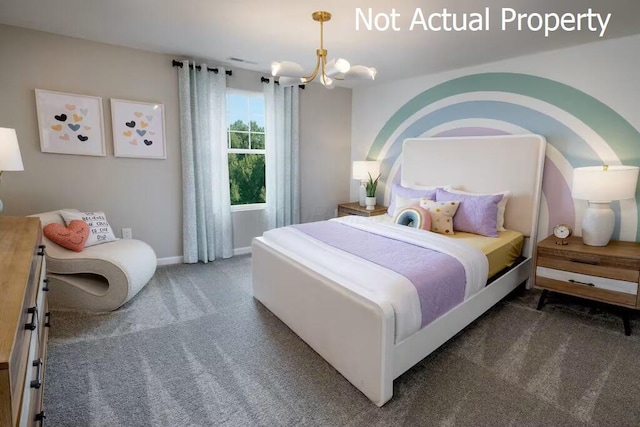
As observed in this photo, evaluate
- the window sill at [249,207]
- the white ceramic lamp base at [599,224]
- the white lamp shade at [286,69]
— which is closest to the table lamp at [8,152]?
the white lamp shade at [286,69]

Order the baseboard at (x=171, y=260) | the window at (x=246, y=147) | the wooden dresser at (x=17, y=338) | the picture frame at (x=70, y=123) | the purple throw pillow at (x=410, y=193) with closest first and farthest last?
the wooden dresser at (x=17, y=338) → the picture frame at (x=70, y=123) → the purple throw pillow at (x=410, y=193) → the baseboard at (x=171, y=260) → the window at (x=246, y=147)

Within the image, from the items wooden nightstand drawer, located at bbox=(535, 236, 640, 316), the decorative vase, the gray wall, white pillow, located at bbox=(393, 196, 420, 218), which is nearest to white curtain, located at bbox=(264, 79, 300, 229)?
the gray wall

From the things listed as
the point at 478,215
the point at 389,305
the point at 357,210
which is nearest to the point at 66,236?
the point at 389,305

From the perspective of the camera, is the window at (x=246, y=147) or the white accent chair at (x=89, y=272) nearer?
the white accent chair at (x=89, y=272)

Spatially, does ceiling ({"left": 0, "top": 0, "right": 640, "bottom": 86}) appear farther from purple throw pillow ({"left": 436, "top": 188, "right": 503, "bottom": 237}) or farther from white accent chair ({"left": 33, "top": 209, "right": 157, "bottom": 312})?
white accent chair ({"left": 33, "top": 209, "right": 157, "bottom": 312})

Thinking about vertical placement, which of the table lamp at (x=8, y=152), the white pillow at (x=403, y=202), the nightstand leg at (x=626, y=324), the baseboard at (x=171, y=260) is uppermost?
the table lamp at (x=8, y=152)

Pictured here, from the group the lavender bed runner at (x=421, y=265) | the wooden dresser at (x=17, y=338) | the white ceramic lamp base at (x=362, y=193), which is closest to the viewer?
the wooden dresser at (x=17, y=338)

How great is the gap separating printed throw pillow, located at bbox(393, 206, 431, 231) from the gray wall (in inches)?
77.4

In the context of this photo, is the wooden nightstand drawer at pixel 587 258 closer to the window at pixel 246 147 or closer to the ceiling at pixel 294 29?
the ceiling at pixel 294 29

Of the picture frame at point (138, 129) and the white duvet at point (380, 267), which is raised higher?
the picture frame at point (138, 129)

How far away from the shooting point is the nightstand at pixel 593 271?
237cm

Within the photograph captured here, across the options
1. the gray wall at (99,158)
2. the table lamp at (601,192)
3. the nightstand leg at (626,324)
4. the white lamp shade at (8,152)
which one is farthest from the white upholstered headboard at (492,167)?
the white lamp shade at (8,152)

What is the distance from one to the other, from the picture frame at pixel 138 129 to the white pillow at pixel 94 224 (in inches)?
27.2

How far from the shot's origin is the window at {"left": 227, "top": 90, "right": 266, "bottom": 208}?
4156 mm
